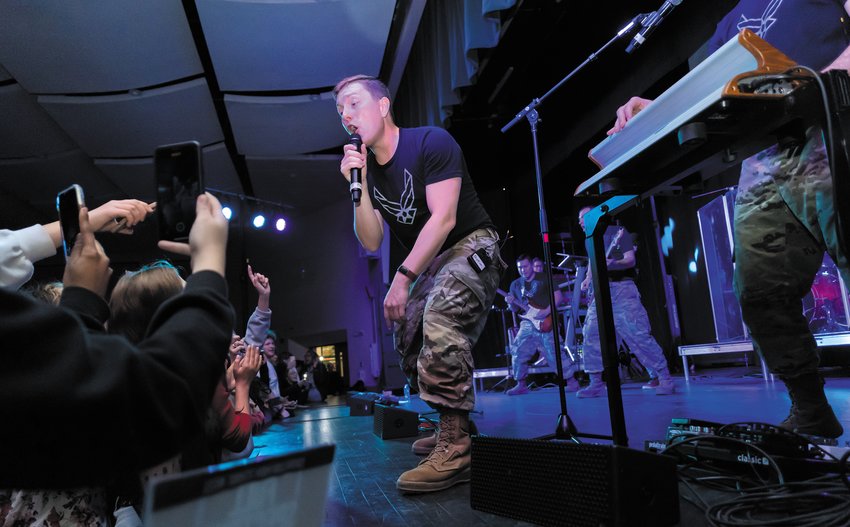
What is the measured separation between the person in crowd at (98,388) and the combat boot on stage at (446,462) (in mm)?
1260

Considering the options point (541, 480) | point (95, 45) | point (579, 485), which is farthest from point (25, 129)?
point (579, 485)

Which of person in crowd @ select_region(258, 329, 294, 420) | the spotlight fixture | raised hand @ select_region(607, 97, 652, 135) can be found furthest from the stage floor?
the spotlight fixture

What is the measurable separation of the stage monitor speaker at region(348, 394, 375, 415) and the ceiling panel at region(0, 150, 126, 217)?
6.11m

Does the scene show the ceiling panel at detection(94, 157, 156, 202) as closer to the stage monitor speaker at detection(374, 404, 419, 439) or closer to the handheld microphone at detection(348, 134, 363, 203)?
the stage monitor speaker at detection(374, 404, 419, 439)

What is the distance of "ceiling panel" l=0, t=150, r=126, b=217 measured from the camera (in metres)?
8.29

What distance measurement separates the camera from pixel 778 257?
1.65m

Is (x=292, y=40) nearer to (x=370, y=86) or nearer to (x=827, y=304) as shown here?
(x=370, y=86)

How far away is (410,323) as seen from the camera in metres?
2.28

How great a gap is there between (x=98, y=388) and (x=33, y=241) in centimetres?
86

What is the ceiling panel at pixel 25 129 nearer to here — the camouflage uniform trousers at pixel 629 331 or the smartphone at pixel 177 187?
the camouflage uniform trousers at pixel 629 331

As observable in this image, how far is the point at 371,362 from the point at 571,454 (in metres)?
11.0

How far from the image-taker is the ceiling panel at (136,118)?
6.61 m

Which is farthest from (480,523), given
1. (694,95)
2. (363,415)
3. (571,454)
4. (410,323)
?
(363,415)

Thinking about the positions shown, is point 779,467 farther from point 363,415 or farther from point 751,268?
point 363,415
